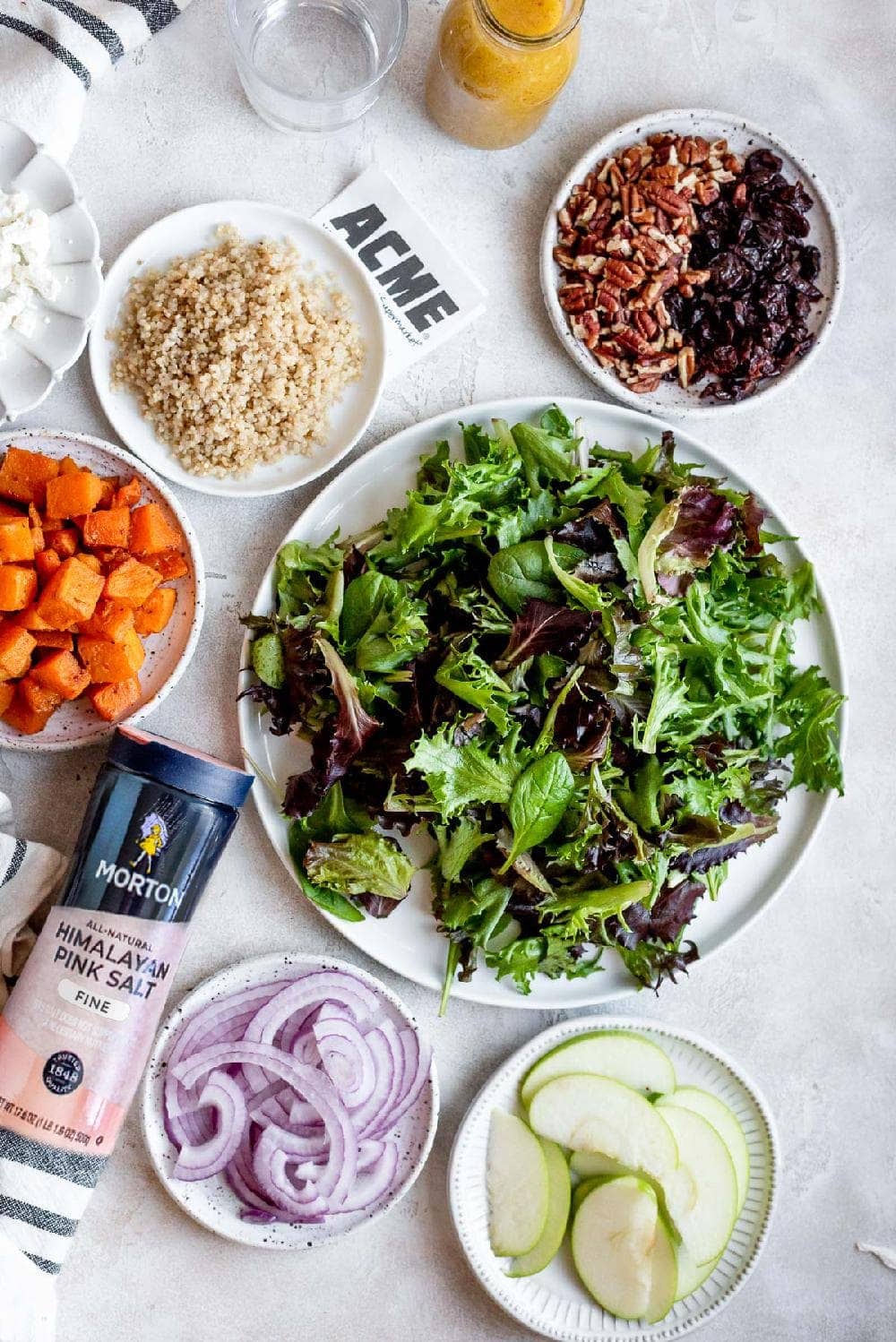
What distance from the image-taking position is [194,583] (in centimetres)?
166

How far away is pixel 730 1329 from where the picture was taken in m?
1.89

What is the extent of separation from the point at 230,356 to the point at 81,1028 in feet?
3.28

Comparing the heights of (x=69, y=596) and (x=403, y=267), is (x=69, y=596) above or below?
below

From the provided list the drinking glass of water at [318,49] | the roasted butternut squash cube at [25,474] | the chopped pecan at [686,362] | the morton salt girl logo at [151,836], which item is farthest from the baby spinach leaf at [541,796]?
the drinking glass of water at [318,49]

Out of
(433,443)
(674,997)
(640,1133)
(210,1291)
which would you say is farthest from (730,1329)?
(433,443)

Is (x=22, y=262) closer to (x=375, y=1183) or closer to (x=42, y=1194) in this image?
(x=42, y=1194)

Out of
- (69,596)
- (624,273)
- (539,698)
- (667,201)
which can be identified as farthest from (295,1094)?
(667,201)

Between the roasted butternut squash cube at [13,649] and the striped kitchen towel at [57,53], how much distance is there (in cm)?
74

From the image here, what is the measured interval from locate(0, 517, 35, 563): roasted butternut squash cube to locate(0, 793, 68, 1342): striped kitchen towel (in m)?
0.39

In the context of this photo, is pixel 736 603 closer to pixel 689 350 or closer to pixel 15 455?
pixel 689 350

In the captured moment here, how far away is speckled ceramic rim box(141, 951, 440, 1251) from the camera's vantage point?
65.9 inches

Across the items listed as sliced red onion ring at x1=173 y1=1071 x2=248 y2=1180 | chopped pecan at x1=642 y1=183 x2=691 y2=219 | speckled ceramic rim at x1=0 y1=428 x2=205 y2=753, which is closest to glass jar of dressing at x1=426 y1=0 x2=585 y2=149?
chopped pecan at x1=642 y1=183 x2=691 y2=219

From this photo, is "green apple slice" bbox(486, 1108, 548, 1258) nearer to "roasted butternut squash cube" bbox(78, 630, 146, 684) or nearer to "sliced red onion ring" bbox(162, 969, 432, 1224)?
"sliced red onion ring" bbox(162, 969, 432, 1224)

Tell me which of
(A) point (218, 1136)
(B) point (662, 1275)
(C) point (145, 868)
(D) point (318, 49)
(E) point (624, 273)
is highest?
(D) point (318, 49)
